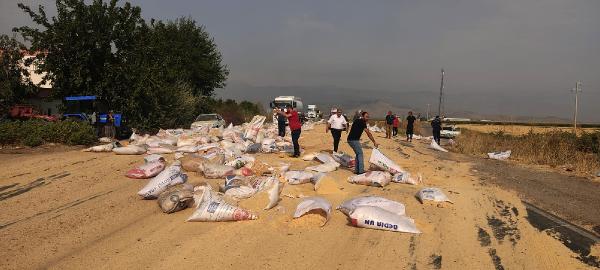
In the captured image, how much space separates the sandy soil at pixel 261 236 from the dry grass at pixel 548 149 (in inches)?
285

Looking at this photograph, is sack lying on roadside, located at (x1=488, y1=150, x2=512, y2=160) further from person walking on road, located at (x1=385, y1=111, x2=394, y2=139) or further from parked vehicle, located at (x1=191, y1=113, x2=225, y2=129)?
parked vehicle, located at (x1=191, y1=113, x2=225, y2=129)

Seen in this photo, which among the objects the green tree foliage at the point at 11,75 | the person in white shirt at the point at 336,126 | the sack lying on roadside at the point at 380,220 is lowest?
the sack lying on roadside at the point at 380,220

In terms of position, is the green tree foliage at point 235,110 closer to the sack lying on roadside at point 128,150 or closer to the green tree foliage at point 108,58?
the green tree foliage at point 108,58

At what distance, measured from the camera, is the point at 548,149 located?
16422 mm

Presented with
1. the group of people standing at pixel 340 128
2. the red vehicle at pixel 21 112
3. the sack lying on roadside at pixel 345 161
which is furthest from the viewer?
the red vehicle at pixel 21 112

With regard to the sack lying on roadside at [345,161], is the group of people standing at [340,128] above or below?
above

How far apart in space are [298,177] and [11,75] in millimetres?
21412

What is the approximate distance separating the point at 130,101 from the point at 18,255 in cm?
1640

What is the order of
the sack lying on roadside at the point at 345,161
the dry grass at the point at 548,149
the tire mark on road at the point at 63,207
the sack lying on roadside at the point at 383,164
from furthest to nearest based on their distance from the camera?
1. the dry grass at the point at 548,149
2. the sack lying on roadside at the point at 345,161
3. the sack lying on roadside at the point at 383,164
4. the tire mark on road at the point at 63,207

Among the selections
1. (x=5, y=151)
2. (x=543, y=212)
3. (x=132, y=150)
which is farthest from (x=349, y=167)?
(x=5, y=151)

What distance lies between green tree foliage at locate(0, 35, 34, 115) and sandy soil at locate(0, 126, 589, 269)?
1726cm

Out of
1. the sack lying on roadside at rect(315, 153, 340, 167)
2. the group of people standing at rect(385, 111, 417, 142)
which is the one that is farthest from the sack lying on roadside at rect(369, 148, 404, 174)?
the group of people standing at rect(385, 111, 417, 142)

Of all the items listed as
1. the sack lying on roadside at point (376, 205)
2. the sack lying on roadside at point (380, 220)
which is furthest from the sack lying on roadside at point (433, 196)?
the sack lying on roadside at point (380, 220)

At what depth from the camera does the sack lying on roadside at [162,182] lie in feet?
24.0
